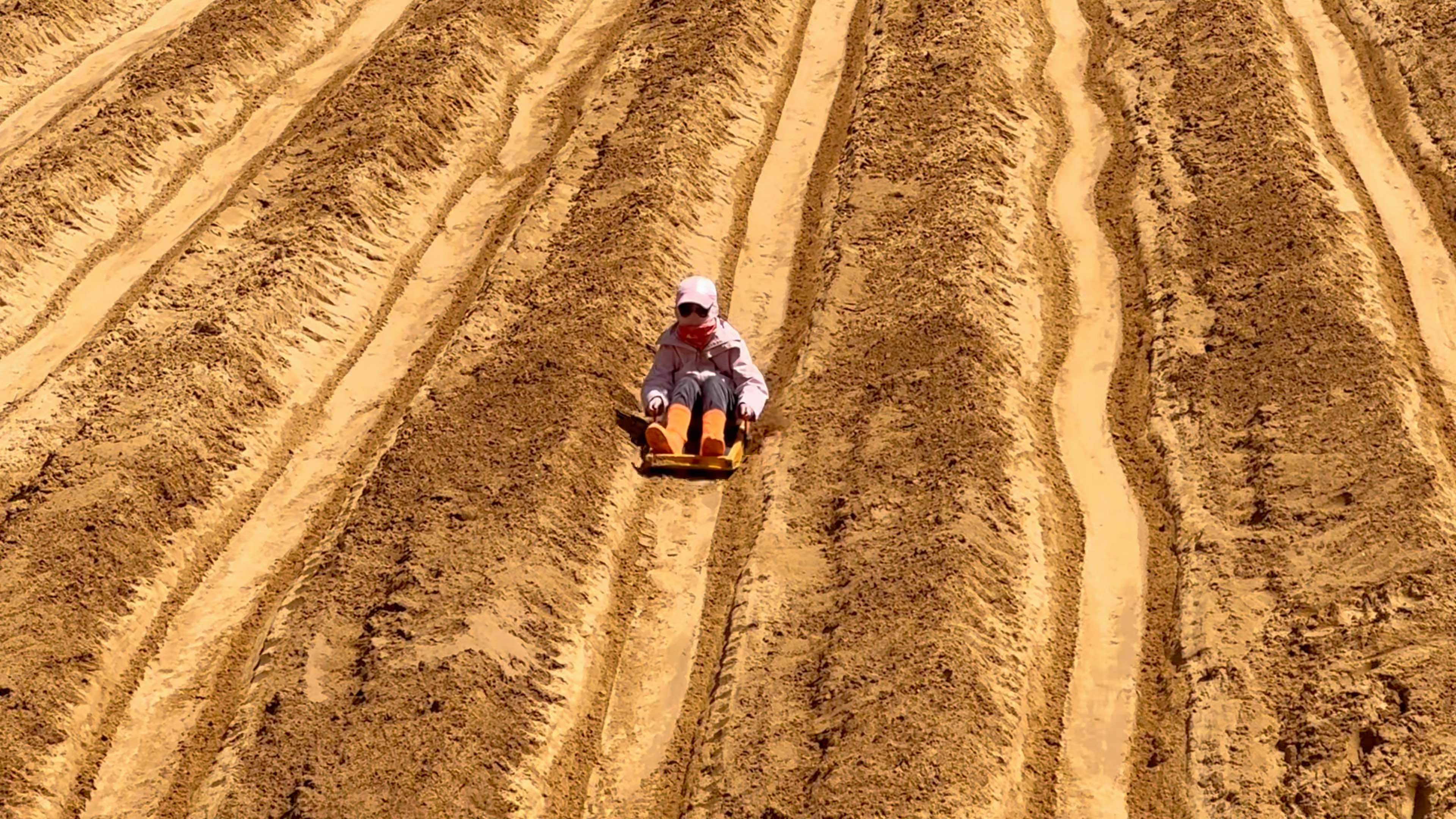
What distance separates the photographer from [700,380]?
743 centimetres

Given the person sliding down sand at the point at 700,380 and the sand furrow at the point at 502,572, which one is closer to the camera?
the sand furrow at the point at 502,572

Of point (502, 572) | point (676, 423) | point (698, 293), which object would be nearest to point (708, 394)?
point (676, 423)

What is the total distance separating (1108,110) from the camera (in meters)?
10.1

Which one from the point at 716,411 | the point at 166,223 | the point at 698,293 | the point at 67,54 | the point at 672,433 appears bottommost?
the point at 672,433

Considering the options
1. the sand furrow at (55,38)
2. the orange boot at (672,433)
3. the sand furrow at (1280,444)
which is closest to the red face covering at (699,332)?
the orange boot at (672,433)

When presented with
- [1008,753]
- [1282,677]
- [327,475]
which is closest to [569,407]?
[327,475]

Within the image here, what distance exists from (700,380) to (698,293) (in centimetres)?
44

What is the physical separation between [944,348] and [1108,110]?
3.26 meters

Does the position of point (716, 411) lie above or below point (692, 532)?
above

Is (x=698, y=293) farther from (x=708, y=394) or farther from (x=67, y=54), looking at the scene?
(x=67, y=54)

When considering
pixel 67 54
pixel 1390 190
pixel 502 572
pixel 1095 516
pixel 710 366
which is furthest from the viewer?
pixel 67 54

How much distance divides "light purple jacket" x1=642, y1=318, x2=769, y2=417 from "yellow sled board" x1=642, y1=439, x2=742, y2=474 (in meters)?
0.25

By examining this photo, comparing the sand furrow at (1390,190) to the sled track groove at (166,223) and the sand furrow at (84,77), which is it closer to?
the sled track groove at (166,223)

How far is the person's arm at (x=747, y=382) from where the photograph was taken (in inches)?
290
